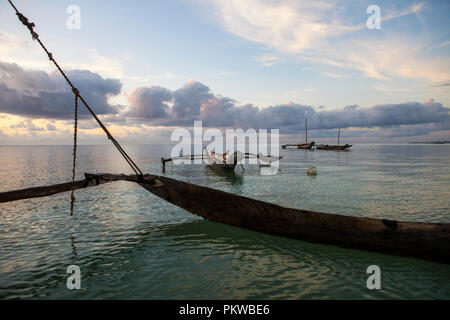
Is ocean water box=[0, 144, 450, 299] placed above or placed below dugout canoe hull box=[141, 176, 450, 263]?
below

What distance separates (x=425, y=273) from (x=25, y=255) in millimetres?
9645

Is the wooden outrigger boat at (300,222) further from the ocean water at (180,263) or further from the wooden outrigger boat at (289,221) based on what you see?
the ocean water at (180,263)

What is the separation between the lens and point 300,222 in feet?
20.6

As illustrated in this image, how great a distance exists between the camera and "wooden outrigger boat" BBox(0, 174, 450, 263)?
210 inches

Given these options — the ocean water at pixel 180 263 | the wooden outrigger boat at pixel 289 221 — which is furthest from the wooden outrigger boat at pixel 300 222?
the ocean water at pixel 180 263

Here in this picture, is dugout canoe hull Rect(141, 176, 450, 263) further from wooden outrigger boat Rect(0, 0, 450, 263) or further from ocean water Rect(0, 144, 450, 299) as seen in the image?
ocean water Rect(0, 144, 450, 299)

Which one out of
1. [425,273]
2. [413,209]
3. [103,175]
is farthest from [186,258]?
[413,209]

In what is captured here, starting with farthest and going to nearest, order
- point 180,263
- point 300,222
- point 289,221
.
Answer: point 289,221, point 300,222, point 180,263

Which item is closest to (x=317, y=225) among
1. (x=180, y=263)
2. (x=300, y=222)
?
(x=300, y=222)

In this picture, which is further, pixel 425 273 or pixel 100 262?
pixel 100 262

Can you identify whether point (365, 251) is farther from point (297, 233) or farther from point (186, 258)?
point (186, 258)

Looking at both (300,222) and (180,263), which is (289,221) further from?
(180,263)

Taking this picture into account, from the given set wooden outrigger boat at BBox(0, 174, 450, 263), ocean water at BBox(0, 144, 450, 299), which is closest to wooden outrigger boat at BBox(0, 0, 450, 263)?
wooden outrigger boat at BBox(0, 174, 450, 263)

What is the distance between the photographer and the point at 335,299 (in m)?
4.61
